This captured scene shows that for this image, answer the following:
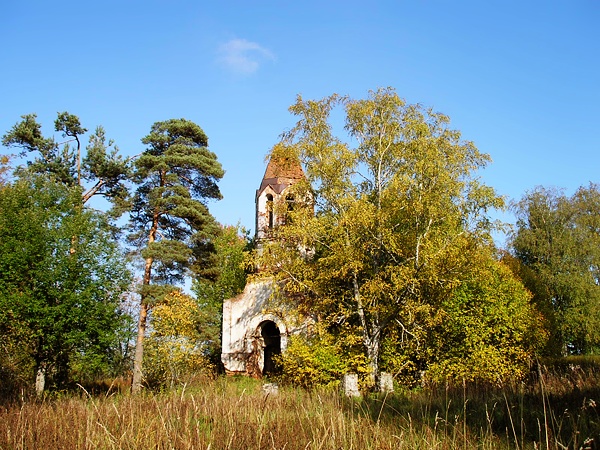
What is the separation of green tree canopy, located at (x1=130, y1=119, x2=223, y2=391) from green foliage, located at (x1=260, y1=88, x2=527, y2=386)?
20.4 feet

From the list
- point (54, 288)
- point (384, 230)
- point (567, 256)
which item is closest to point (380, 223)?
point (384, 230)

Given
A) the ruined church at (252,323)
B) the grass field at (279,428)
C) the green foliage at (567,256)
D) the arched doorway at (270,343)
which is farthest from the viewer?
the green foliage at (567,256)

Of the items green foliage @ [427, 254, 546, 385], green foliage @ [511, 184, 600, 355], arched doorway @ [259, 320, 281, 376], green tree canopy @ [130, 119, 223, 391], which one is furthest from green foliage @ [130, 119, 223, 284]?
green foliage @ [511, 184, 600, 355]

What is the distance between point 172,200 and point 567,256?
24.6m

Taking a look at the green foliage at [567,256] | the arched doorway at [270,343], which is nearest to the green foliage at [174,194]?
the arched doorway at [270,343]

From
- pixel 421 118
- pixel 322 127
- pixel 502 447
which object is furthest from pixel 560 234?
pixel 502 447

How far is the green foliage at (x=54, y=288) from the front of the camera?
17.9 meters

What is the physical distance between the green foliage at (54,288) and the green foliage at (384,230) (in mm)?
6882

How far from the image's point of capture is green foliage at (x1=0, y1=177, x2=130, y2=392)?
706 inches

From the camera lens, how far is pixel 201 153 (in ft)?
83.1

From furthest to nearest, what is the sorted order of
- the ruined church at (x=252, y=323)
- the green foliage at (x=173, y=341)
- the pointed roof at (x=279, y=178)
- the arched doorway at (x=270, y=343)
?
1. the arched doorway at (x=270, y=343)
2. the green foliage at (x=173, y=341)
3. the pointed roof at (x=279, y=178)
4. the ruined church at (x=252, y=323)

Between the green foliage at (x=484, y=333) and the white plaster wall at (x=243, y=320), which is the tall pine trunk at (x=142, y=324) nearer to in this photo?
the white plaster wall at (x=243, y=320)

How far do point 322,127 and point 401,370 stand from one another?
961 centimetres

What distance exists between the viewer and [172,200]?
76.6 feet
